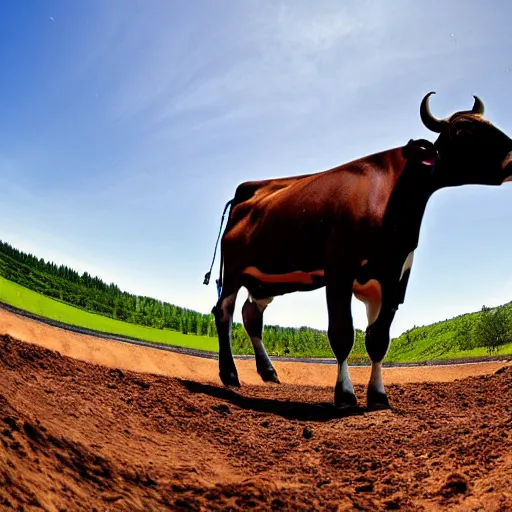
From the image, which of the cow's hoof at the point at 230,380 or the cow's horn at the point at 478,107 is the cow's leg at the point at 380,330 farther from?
the cow's hoof at the point at 230,380

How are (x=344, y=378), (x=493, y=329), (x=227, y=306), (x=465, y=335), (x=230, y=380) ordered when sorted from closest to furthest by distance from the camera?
(x=344, y=378), (x=230, y=380), (x=227, y=306), (x=493, y=329), (x=465, y=335)

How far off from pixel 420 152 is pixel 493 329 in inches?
304

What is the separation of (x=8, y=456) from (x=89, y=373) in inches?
137

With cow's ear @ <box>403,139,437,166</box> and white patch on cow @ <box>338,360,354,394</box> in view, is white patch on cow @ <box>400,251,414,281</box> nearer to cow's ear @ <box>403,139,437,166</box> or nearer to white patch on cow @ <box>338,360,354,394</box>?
cow's ear @ <box>403,139,437,166</box>

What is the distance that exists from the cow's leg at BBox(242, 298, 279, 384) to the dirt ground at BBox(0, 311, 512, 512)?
19.6 inches

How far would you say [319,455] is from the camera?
436cm

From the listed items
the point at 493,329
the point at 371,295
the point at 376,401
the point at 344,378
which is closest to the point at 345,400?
the point at 344,378

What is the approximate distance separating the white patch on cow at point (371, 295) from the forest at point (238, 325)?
7037 mm

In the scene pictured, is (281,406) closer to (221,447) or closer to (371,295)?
(371,295)

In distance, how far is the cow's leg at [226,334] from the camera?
24.7ft

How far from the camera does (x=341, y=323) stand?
5.86 m

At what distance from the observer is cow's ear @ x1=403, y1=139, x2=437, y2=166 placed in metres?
6.13

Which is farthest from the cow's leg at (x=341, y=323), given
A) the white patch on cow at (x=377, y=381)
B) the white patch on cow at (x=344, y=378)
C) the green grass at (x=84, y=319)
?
the green grass at (x=84, y=319)

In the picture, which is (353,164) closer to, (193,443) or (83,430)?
(193,443)
